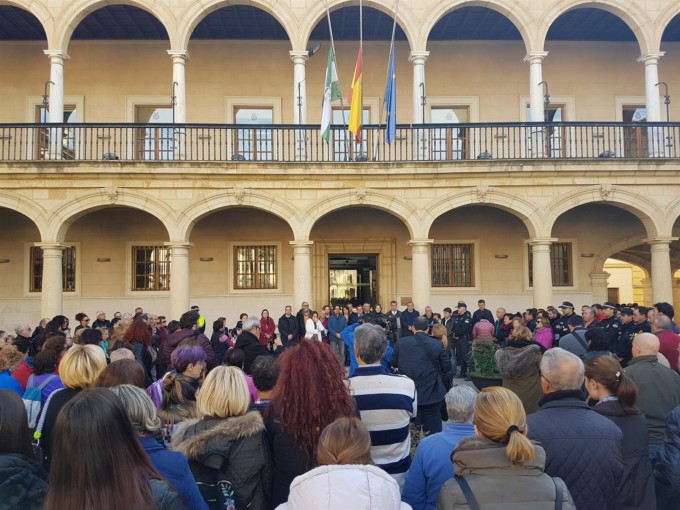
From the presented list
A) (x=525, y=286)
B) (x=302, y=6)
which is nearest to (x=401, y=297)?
(x=525, y=286)

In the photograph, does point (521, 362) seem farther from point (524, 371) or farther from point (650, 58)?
point (650, 58)

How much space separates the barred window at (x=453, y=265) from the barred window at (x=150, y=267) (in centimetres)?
869

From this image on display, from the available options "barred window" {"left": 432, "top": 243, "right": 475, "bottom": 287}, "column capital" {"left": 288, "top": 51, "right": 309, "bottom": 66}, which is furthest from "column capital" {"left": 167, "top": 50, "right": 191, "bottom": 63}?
"barred window" {"left": 432, "top": 243, "right": 475, "bottom": 287}

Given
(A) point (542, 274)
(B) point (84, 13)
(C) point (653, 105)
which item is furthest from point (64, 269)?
(C) point (653, 105)

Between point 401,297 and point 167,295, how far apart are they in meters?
7.47

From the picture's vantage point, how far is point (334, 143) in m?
15.7

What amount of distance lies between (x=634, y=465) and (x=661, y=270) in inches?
535

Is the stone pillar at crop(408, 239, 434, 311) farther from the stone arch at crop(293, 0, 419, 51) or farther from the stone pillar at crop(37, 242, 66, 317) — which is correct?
the stone pillar at crop(37, 242, 66, 317)

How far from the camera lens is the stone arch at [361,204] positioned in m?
14.7

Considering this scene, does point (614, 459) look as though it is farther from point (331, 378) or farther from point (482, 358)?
point (482, 358)

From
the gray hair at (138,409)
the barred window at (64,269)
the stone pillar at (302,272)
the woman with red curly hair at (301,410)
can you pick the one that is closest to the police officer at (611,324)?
the woman with red curly hair at (301,410)

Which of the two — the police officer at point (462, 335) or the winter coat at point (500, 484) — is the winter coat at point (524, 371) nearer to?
the winter coat at point (500, 484)

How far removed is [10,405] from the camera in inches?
91.7

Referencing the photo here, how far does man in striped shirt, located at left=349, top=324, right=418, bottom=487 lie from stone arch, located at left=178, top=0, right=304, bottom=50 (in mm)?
13198
